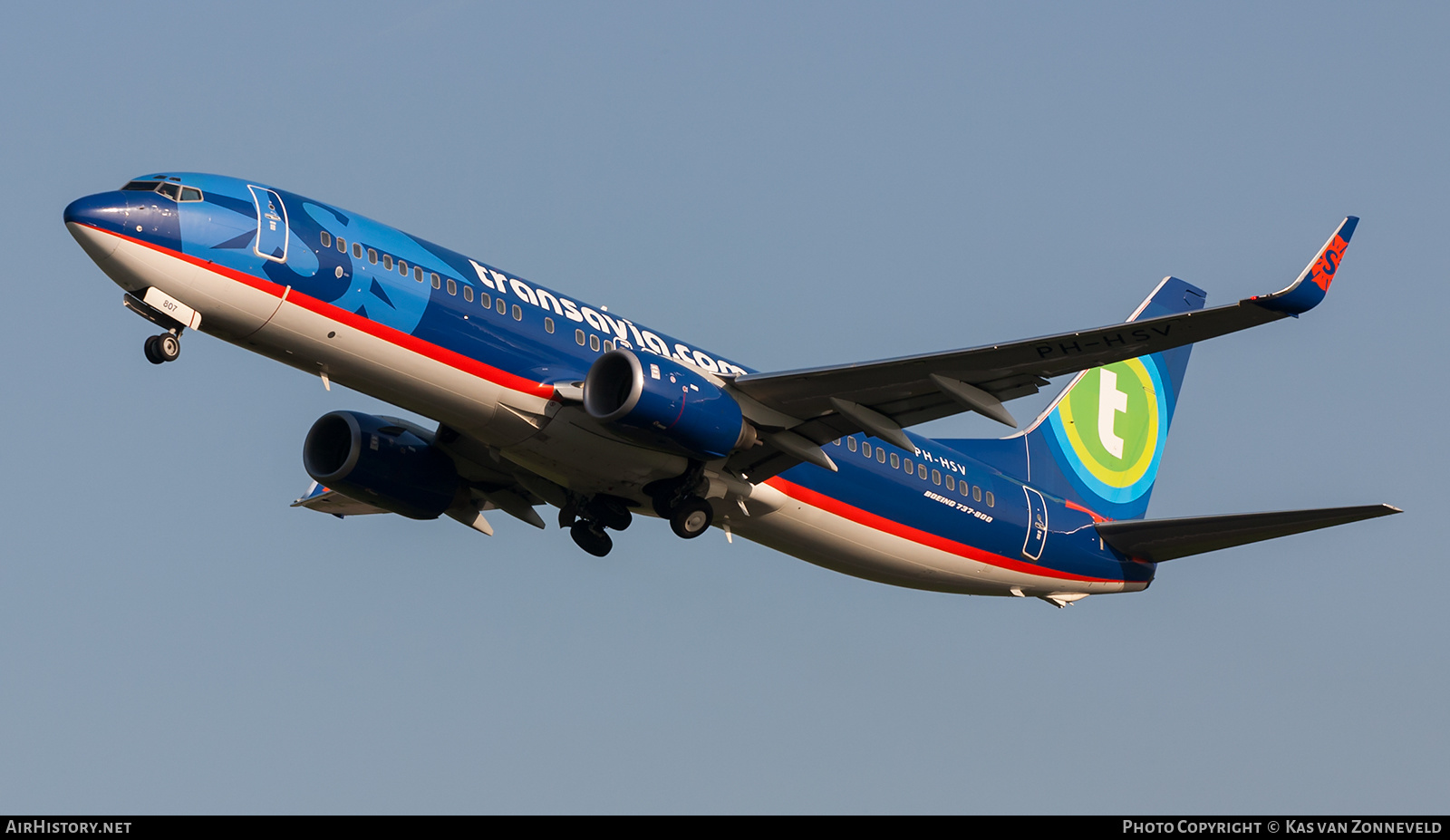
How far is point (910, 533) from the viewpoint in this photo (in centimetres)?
3434

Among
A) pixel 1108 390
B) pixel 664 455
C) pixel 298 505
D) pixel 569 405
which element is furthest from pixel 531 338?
pixel 1108 390

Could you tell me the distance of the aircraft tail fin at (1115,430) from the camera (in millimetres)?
40000

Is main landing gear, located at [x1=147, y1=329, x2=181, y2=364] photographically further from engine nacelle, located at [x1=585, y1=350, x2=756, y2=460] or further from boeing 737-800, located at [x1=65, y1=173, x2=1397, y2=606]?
engine nacelle, located at [x1=585, y1=350, x2=756, y2=460]

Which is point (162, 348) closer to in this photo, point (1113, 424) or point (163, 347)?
point (163, 347)

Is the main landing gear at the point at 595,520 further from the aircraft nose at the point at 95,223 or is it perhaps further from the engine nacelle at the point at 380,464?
the aircraft nose at the point at 95,223

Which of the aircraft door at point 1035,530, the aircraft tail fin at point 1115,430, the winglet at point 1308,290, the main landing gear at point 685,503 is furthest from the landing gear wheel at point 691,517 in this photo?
the winglet at point 1308,290

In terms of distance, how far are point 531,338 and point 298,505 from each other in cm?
1127

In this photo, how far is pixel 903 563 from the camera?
34750 mm

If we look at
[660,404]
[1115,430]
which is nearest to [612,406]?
[660,404]

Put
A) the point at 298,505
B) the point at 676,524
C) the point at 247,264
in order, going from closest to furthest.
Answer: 1. the point at 247,264
2. the point at 676,524
3. the point at 298,505

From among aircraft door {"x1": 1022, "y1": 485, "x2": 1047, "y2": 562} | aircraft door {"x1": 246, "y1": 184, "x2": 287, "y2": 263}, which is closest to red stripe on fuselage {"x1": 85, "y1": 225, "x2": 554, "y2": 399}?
aircraft door {"x1": 246, "y1": 184, "x2": 287, "y2": 263}

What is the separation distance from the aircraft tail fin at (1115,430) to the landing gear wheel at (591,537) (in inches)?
434

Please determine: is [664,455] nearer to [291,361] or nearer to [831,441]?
[831,441]

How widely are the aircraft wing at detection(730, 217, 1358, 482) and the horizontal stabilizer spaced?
16.8 feet
